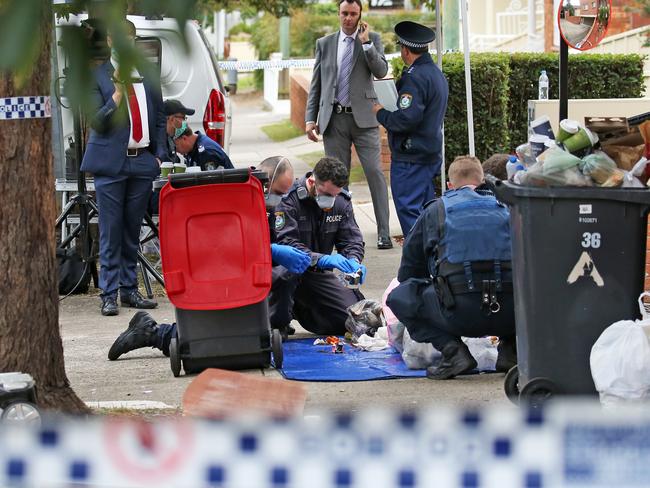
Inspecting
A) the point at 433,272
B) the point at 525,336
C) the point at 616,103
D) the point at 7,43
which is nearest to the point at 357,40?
the point at 616,103

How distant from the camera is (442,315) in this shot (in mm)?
6414

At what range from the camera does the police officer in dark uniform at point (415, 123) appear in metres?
9.85

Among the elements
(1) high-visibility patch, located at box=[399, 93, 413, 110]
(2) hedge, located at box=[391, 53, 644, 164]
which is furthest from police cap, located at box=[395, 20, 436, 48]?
(2) hedge, located at box=[391, 53, 644, 164]

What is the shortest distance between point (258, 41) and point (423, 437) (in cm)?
3792

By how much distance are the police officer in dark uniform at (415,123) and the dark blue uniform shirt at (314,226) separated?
2249mm

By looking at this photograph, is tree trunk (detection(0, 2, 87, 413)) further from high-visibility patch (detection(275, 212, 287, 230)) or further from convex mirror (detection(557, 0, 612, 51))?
convex mirror (detection(557, 0, 612, 51))

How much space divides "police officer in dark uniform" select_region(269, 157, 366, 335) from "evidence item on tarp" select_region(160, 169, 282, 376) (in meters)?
0.72

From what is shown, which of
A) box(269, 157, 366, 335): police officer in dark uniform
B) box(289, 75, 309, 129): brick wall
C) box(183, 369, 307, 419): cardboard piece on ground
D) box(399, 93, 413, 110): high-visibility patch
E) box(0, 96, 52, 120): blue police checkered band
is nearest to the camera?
box(183, 369, 307, 419): cardboard piece on ground

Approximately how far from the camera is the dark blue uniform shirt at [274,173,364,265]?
24.6 ft

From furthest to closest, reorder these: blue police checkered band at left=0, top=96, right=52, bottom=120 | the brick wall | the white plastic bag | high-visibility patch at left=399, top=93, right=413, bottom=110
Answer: the brick wall → high-visibility patch at left=399, top=93, right=413, bottom=110 → the white plastic bag → blue police checkered band at left=0, top=96, right=52, bottom=120

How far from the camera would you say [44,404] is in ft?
17.8

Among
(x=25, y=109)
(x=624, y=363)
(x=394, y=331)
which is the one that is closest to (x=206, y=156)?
(x=394, y=331)

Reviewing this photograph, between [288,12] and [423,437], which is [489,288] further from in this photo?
[288,12]

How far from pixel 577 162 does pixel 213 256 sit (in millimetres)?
2085
